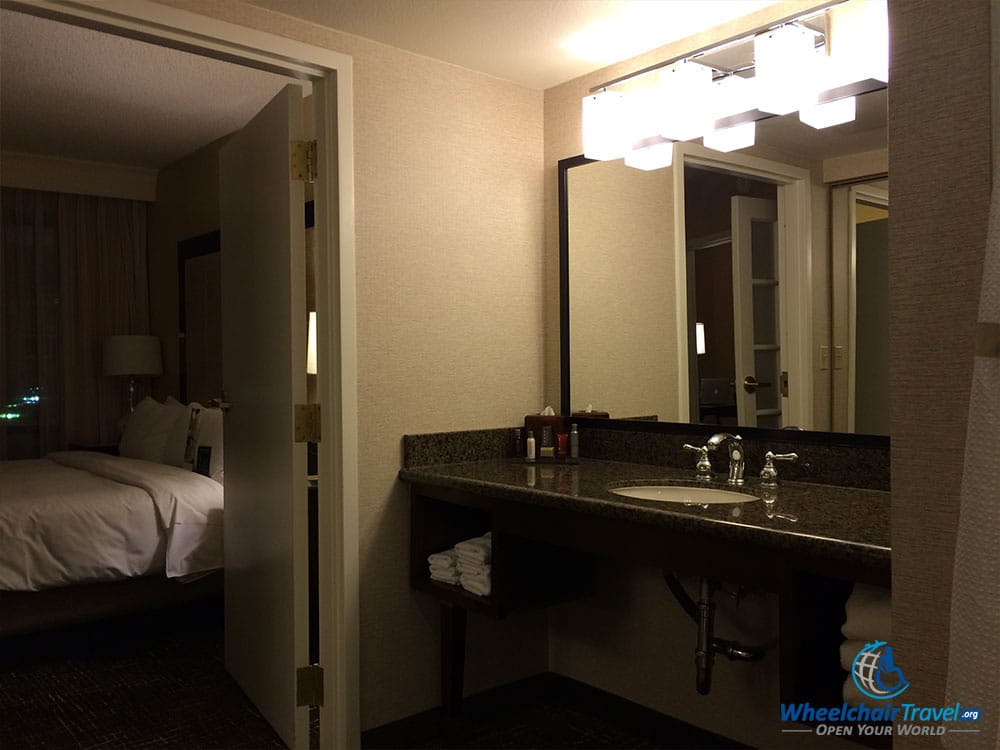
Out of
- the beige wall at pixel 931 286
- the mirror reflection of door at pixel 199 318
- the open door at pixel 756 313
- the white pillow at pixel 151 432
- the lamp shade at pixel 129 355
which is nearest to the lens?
the beige wall at pixel 931 286

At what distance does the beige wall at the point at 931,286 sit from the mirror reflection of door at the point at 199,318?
14.4ft

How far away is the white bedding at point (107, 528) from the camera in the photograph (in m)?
3.18

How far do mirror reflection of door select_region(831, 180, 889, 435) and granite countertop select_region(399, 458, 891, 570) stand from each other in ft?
0.70

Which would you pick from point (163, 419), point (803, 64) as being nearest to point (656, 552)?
point (803, 64)

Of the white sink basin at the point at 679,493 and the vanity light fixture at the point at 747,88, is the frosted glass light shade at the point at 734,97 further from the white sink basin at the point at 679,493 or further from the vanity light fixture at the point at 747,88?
the white sink basin at the point at 679,493

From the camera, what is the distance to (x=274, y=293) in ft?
8.51

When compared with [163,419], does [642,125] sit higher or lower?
higher

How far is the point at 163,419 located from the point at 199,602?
1.31 meters

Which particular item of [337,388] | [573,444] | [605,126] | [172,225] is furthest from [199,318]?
[605,126]

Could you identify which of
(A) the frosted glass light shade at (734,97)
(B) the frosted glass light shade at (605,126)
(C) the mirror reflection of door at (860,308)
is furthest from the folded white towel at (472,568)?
(A) the frosted glass light shade at (734,97)

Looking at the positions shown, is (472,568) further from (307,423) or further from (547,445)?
(307,423)

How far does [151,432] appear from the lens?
4574 millimetres

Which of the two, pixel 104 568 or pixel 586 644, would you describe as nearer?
pixel 586 644

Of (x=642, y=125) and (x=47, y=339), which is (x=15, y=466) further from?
(x=642, y=125)
